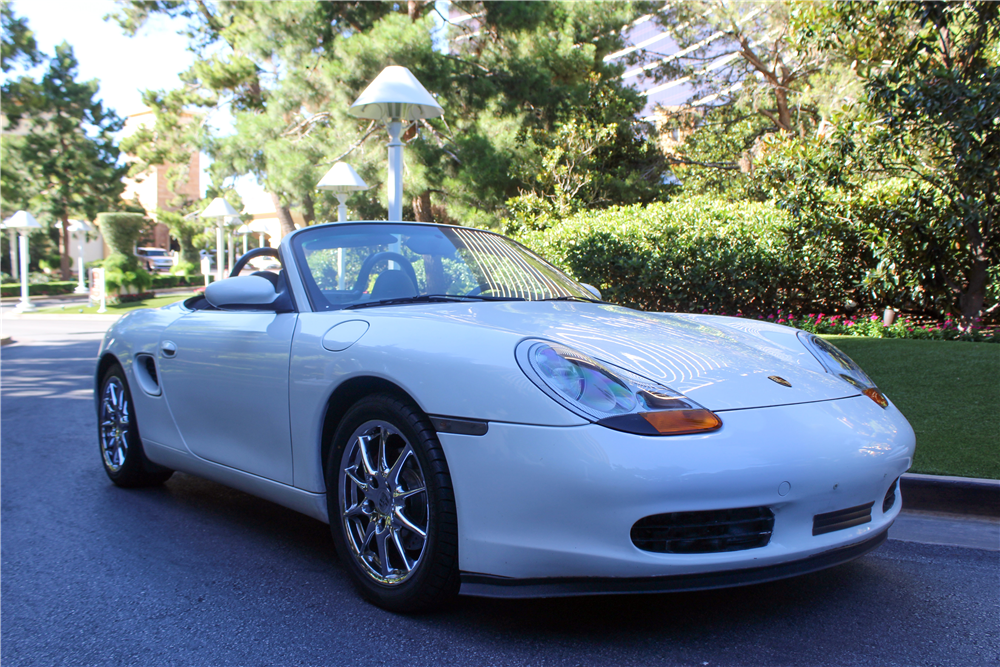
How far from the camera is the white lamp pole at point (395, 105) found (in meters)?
7.57

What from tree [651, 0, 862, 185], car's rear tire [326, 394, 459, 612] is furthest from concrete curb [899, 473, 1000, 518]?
tree [651, 0, 862, 185]

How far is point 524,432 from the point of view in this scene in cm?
222

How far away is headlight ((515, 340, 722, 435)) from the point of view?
2191mm

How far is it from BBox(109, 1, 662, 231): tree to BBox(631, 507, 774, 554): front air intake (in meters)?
14.6

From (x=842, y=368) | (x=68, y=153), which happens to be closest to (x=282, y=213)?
(x=842, y=368)

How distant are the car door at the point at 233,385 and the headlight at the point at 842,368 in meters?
2.07

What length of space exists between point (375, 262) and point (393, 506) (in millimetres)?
1274

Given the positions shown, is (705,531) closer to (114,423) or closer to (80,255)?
(114,423)

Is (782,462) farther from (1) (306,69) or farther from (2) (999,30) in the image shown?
(1) (306,69)

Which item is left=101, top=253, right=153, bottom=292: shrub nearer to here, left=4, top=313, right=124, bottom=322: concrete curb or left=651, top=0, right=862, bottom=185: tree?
left=4, top=313, right=124, bottom=322: concrete curb

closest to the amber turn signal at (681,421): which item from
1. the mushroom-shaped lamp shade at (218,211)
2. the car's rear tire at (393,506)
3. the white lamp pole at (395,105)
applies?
the car's rear tire at (393,506)

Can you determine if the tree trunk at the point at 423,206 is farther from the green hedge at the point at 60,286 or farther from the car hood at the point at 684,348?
the green hedge at the point at 60,286

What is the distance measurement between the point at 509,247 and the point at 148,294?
2670 centimetres

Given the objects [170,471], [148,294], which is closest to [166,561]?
[170,471]
